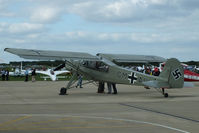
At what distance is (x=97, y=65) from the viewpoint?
18.6 metres

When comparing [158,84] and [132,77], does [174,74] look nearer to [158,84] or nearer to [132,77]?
[158,84]

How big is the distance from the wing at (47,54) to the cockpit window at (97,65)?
342 mm

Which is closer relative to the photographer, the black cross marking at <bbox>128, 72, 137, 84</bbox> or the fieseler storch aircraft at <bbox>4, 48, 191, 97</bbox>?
the fieseler storch aircraft at <bbox>4, 48, 191, 97</bbox>

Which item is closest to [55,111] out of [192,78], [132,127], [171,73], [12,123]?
[12,123]

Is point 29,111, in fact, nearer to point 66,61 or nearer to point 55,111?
point 55,111

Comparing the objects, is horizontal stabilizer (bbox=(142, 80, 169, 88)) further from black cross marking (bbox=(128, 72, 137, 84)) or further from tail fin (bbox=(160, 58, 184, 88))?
black cross marking (bbox=(128, 72, 137, 84))

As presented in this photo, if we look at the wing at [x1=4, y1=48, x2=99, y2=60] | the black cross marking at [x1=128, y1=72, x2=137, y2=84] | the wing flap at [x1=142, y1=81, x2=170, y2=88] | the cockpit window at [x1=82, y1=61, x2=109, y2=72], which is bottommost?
the wing flap at [x1=142, y1=81, x2=170, y2=88]

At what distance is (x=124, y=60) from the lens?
2147 cm

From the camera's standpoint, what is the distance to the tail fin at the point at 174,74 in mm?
15422

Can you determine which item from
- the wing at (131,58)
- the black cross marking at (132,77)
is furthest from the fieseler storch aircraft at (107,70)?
the wing at (131,58)

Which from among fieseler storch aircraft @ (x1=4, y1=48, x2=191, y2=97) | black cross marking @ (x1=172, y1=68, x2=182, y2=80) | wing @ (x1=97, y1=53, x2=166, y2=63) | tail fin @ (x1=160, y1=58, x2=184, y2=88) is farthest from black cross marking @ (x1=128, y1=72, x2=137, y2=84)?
wing @ (x1=97, y1=53, x2=166, y2=63)

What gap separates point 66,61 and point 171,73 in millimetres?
6309

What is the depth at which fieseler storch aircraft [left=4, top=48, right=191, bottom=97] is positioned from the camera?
15.6 meters

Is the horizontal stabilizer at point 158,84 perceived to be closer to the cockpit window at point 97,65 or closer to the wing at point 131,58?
the cockpit window at point 97,65
